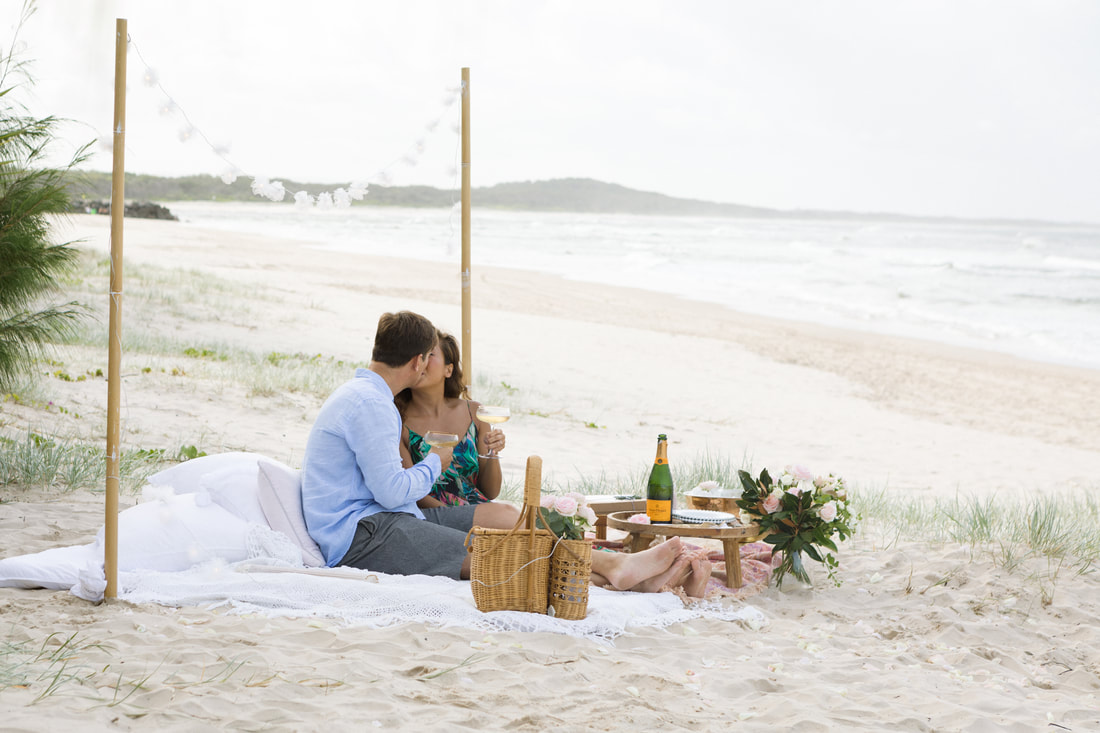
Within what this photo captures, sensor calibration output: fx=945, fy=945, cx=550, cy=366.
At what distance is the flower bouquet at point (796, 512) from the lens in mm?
4555

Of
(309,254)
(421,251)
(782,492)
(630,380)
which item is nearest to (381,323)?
(782,492)

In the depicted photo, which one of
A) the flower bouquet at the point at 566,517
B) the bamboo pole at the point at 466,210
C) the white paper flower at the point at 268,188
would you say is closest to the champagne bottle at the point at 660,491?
the flower bouquet at the point at 566,517

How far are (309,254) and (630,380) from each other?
19.9 m

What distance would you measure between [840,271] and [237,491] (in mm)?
33087

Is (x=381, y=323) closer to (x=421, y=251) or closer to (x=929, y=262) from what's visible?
(x=421, y=251)

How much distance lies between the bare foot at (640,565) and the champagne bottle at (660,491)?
6.5 inches

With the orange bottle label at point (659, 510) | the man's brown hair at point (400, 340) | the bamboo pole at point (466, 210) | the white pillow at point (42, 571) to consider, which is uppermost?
the bamboo pole at point (466, 210)

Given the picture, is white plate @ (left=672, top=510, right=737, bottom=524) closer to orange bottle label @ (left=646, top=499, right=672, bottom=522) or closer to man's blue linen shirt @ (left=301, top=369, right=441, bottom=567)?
orange bottle label @ (left=646, top=499, right=672, bottom=522)

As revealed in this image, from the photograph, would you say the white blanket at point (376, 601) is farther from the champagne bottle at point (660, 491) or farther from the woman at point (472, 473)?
the champagne bottle at point (660, 491)

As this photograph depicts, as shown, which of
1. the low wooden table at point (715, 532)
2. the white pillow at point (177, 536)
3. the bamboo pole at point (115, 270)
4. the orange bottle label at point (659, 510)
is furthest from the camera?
the orange bottle label at point (659, 510)

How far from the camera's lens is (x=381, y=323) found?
4258mm

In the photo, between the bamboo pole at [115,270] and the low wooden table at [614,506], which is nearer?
the bamboo pole at [115,270]

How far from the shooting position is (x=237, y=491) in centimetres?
442

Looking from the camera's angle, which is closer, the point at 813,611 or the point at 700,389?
the point at 813,611
